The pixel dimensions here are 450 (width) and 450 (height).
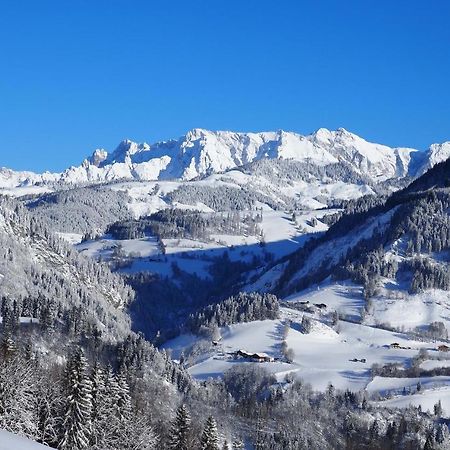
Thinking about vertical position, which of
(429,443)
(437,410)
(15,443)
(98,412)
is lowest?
(429,443)

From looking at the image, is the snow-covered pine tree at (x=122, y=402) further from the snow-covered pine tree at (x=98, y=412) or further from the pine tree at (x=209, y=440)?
the pine tree at (x=209, y=440)

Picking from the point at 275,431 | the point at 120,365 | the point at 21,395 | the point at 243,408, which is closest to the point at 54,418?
the point at 21,395

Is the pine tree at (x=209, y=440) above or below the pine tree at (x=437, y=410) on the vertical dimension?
above

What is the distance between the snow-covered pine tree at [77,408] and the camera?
71.2 meters

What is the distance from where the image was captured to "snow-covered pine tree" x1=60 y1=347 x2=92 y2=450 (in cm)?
7119

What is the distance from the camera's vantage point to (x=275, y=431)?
157250 mm

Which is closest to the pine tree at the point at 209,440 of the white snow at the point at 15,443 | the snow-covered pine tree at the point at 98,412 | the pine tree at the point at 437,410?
the snow-covered pine tree at the point at 98,412

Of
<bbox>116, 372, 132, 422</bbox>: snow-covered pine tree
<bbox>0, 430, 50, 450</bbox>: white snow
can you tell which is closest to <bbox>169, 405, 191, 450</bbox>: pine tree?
<bbox>116, 372, 132, 422</bbox>: snow-covered pine tree

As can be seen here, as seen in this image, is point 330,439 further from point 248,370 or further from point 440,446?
Answer: point 248,370

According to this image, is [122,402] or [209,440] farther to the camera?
[122,402]

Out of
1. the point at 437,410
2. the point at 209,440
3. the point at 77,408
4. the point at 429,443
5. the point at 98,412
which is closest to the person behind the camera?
the point at 77,408

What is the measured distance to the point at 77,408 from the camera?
7175 cm

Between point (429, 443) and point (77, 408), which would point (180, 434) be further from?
point (429, 443)

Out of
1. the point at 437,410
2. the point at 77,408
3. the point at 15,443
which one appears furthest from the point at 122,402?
the point at 437,410
